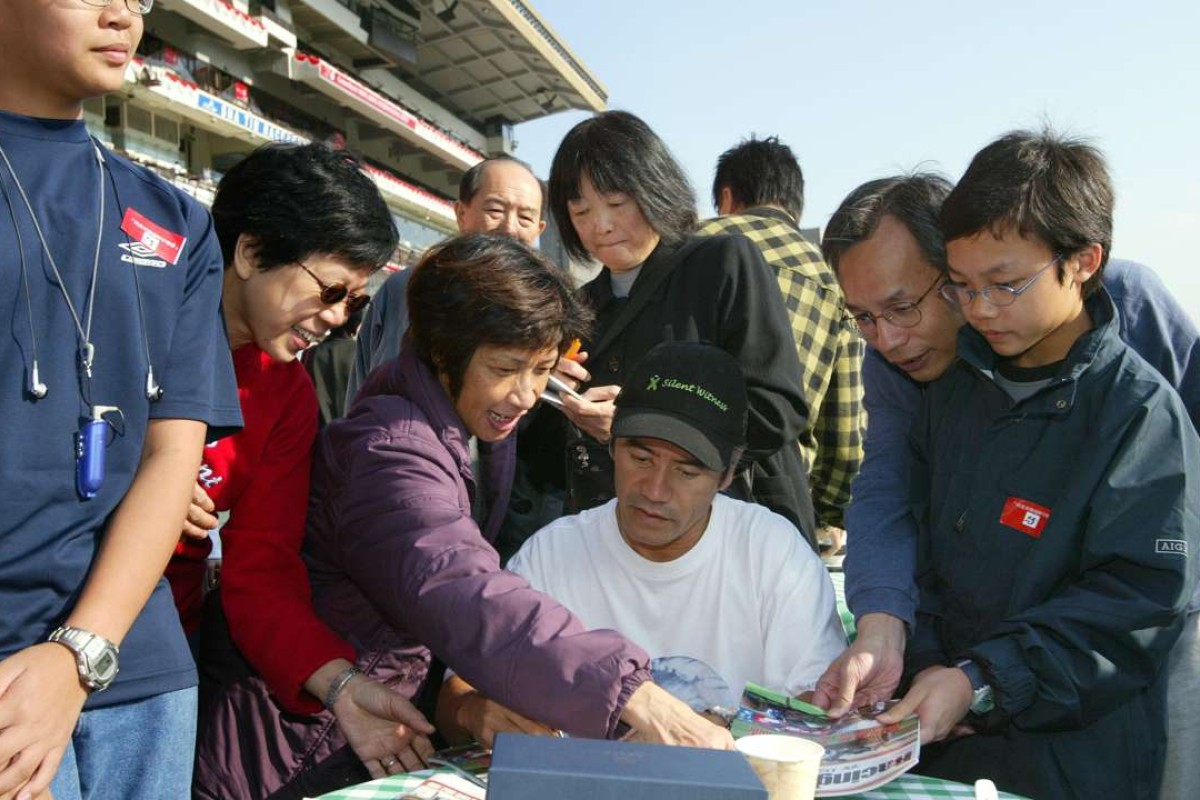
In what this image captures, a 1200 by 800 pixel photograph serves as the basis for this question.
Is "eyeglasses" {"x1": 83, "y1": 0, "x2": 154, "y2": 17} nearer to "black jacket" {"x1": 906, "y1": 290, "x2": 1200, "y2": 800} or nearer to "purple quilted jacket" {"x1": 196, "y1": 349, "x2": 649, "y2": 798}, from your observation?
"purple quilted jacket" {"x1": 196, "y1": 349, "x2": 649, "y2": 798}

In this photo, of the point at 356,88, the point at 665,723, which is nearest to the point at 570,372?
the point at 665,723

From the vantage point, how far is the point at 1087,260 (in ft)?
6.10

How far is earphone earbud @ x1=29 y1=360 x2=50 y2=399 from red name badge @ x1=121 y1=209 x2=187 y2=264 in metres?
0.27

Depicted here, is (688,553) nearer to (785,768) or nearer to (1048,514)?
(1048,514)

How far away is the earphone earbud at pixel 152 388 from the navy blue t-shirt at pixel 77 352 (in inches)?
0.5

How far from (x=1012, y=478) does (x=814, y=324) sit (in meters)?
1.40

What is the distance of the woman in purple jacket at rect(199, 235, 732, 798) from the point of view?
4.99ft

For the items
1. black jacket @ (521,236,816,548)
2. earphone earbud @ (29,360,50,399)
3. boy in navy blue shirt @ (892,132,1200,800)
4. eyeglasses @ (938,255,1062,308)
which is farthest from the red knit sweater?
eyeglasses @ (938,255,1062,308)

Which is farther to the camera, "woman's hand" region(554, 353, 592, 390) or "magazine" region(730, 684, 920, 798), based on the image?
"woman's hand" region(554, 353, 592, 390)

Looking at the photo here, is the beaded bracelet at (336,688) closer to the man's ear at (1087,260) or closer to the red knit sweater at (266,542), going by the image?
the red knit sweater at (266,542)

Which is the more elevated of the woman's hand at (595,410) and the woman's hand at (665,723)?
the woman's hand at (595,410)

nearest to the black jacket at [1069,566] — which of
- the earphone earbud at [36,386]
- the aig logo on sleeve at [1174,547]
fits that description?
the aig logo on sleeve at [1174,547]

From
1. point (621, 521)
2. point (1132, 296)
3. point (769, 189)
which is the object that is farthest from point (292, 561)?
point (769, 189)

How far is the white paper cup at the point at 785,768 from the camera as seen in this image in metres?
1.24
